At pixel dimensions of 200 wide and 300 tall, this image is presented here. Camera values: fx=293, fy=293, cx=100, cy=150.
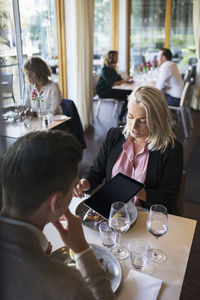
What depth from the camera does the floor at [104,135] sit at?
298cm

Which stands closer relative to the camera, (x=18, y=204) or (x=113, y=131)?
(x=18, y=204)

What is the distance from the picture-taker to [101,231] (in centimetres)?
123

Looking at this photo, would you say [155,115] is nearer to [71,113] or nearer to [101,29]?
[71,113]

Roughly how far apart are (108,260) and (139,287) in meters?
0.15

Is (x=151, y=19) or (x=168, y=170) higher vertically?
(x=151, y=19)

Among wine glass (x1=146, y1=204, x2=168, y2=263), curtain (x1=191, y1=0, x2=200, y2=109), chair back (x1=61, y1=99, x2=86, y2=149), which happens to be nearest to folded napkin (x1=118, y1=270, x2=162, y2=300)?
wine glass (x1=146, y1=204, x2=168, y2=263)

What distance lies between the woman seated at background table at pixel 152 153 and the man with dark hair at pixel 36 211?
0.83m

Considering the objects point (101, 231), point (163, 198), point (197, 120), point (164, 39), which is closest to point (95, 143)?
point (197, 120)

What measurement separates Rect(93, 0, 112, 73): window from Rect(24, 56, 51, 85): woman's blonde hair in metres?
3.83

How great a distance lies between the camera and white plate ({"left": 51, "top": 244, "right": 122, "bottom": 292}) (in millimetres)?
1046

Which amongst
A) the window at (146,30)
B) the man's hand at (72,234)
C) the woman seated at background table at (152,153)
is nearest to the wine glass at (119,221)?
the man's hand at (72,234)

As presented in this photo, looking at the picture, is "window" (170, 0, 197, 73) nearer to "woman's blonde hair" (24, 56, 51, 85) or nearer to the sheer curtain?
the sheer curtain

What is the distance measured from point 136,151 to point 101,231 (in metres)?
0.68

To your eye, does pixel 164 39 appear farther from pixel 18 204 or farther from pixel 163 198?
pixel 18 204
